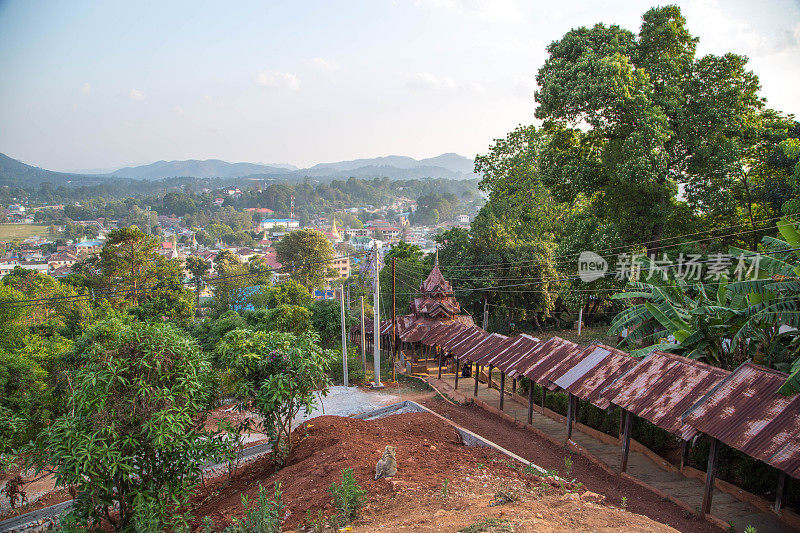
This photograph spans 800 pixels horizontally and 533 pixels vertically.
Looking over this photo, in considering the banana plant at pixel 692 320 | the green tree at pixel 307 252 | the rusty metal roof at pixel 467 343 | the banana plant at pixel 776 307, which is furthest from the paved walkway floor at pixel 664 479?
the green tree at pixel 307 252

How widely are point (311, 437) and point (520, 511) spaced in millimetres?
6647

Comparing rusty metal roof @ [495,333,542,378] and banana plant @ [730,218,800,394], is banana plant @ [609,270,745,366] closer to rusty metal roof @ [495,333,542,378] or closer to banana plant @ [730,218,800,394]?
banana plant @ [730,218,800,394]

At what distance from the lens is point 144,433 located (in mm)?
9102

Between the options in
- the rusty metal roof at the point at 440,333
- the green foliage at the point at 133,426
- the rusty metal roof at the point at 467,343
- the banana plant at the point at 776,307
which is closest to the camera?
the green foliage at the point at 133,426

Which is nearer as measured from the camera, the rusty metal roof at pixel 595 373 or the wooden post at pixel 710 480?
the wooden post at pixel 710 480

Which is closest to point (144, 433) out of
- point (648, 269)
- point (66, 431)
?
point (66, 431)

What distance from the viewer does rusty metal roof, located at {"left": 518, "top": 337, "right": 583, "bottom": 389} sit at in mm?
15417

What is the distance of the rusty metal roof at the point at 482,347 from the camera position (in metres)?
20.0

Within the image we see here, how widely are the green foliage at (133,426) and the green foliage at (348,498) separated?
9.10 ft

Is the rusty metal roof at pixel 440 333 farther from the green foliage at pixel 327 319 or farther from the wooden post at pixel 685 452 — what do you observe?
the wooden post at pixel 685 452

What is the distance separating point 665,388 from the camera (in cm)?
1199

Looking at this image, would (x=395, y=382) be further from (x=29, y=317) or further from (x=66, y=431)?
(x=29, y=317)

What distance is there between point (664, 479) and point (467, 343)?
34.4ft

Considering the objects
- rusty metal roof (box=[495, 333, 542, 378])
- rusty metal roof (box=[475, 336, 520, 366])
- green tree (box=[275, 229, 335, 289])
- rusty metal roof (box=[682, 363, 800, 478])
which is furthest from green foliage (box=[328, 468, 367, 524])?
green tree (box=[275, 229, 335, 289])
